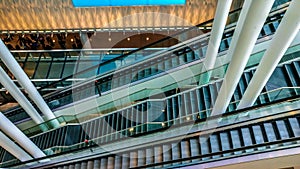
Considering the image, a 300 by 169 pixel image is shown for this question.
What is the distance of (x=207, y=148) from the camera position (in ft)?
18.5

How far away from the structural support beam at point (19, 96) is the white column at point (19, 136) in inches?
17.6

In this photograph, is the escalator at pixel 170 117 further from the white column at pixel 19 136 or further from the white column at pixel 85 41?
the white column at pixel 85 41

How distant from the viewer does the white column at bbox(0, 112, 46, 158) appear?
6099 mm

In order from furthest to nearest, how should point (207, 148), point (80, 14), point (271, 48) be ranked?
point (80, 14) < point (207, 148) < point (271, 48)

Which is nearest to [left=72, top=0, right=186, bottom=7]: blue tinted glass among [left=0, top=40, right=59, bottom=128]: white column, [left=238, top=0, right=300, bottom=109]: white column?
[left=0, top=40, right=59, bottom=128]: white column

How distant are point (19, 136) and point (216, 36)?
4388 mm

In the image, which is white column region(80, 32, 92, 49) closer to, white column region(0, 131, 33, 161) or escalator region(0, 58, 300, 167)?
escalator region(0, 58, 300, 167)

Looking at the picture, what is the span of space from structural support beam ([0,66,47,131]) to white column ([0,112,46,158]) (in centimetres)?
45

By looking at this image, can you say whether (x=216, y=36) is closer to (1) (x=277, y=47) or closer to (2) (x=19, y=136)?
(1) (x=277, y=47)

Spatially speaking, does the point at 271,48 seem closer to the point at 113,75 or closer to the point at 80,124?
the point at 113,75

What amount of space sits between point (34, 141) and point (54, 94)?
1.31 metres

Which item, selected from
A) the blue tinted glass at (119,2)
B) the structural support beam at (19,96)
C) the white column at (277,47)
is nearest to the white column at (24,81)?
the structural support beam at (19,96)

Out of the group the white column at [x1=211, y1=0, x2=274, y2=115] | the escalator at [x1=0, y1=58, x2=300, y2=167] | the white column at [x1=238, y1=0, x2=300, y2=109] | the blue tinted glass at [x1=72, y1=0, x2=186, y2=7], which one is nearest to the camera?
the white column at [x1=238, y1=0, x2=300, y2=109]

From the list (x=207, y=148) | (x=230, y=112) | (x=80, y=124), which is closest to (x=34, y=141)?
(x=80, y=124)
